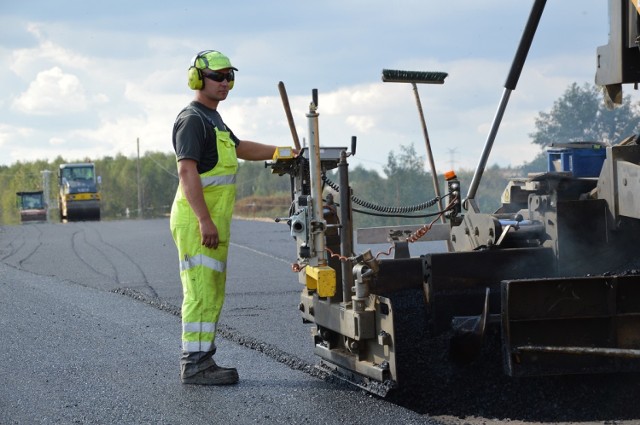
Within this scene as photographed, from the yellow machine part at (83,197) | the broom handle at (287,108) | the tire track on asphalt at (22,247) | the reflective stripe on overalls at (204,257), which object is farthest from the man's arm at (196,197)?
the yellow machine part at (83,197)

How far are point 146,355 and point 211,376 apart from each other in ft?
3.52

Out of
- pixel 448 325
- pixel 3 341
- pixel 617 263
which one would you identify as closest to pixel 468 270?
pixel 448 325

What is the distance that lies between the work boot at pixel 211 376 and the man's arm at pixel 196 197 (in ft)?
2.36

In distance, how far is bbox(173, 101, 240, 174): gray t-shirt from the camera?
5500mm

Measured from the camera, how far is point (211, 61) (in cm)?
567

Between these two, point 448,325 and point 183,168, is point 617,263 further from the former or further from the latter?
point 183,168

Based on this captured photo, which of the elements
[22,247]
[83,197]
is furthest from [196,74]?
[83,197]

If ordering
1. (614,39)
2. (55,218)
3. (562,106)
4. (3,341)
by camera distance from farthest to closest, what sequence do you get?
(55,218) < (562,106) < (3,341) < (614,39)

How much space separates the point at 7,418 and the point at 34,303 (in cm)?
444

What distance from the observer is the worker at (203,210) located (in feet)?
18.0

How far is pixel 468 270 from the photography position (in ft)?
18.7

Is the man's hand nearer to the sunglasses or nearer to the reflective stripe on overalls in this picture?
the reflective stripe on overalls

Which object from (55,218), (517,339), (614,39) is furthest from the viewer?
(55,218)

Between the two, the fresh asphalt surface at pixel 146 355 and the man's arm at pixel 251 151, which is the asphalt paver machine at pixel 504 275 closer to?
the man's arm at pixel 251 151
